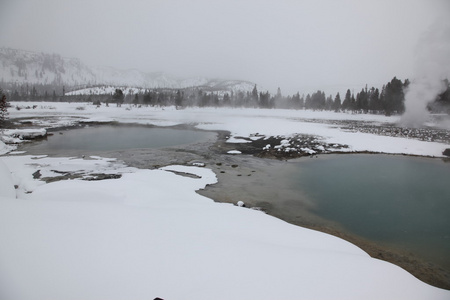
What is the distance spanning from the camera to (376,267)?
5887mm

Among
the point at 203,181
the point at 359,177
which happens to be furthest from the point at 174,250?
the point at 359,177

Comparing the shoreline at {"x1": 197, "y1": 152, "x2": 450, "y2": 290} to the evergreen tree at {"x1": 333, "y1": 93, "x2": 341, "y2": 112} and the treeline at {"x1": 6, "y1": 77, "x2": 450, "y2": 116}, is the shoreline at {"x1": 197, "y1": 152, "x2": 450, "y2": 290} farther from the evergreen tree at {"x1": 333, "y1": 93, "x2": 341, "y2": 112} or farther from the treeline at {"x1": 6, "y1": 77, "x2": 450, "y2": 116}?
the evergreen tree at {"x1": 333, "y1": 93, "x2": 341, "y2": 112}

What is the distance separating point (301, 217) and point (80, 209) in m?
8.35

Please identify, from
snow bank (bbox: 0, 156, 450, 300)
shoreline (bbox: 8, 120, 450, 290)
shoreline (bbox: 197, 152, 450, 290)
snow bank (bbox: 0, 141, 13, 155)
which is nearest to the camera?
snow bank (bbox: 0, 156, 450, 300)

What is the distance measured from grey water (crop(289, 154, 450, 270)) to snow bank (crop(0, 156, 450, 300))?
128 inches

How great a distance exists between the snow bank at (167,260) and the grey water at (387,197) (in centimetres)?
325

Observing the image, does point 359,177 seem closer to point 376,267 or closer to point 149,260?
point 376,267

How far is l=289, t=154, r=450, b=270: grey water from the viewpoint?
9259 millimetres

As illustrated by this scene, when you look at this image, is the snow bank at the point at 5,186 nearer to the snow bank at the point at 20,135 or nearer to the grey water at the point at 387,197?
the grey water at the point at 387,197

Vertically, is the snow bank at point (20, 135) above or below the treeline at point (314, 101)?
below

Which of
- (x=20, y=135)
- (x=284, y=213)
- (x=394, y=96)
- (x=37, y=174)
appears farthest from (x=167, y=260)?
(x=394, y=96)

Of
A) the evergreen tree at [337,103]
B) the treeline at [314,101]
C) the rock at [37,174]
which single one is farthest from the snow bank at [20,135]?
the evergreen tree at [337,103]

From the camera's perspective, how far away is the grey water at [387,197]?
9259mm

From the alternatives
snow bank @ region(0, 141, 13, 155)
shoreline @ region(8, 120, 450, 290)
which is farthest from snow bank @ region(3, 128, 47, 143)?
snow bank @ region(0, 141, 13, 155)
